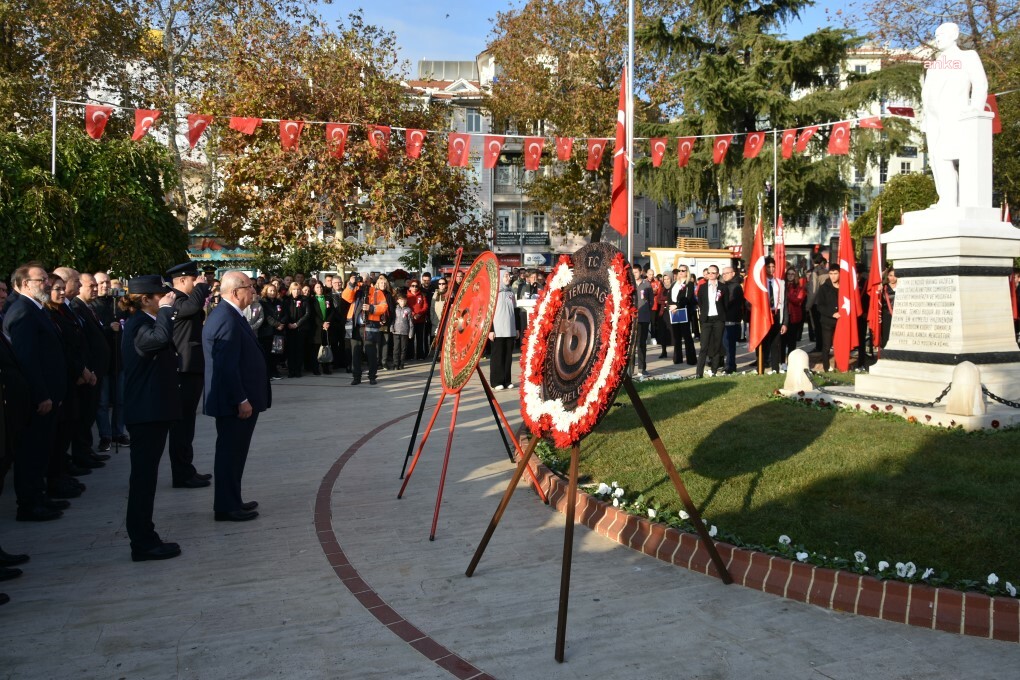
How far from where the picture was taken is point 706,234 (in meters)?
80.0

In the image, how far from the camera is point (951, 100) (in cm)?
950

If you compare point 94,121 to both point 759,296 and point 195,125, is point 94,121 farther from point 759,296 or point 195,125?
point 759,296

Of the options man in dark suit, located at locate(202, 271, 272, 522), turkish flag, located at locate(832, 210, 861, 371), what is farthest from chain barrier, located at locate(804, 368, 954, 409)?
man in dark suit, located at locate(202, 271, 272, 522)

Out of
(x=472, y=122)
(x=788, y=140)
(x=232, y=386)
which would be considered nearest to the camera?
(x=232, y=386)

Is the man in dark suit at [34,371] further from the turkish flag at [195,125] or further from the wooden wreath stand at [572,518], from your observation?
the turkish flag at [195,125]

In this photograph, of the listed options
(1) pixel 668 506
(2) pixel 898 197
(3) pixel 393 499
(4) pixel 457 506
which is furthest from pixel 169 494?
(2) pixel 898 197

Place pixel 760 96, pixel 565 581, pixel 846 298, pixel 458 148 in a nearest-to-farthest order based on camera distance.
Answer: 1. pixel 565 581
2. pixel 846 298
3. pixel 458 148
4. pixel 760 96

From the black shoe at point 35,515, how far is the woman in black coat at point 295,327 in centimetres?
945

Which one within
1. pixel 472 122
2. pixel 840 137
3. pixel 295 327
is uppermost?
pixel 472 122

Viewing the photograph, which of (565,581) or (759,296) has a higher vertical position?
(759,296)

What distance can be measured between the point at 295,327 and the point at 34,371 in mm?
9650

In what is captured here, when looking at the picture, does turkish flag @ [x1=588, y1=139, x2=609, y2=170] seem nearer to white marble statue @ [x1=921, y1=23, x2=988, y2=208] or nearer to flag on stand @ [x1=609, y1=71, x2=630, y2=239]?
flag on stand @ [x1=609, y1=71, x2=630, y2=239]

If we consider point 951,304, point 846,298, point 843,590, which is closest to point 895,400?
point 951,304

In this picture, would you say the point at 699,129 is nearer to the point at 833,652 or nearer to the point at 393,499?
the point at 393,499
